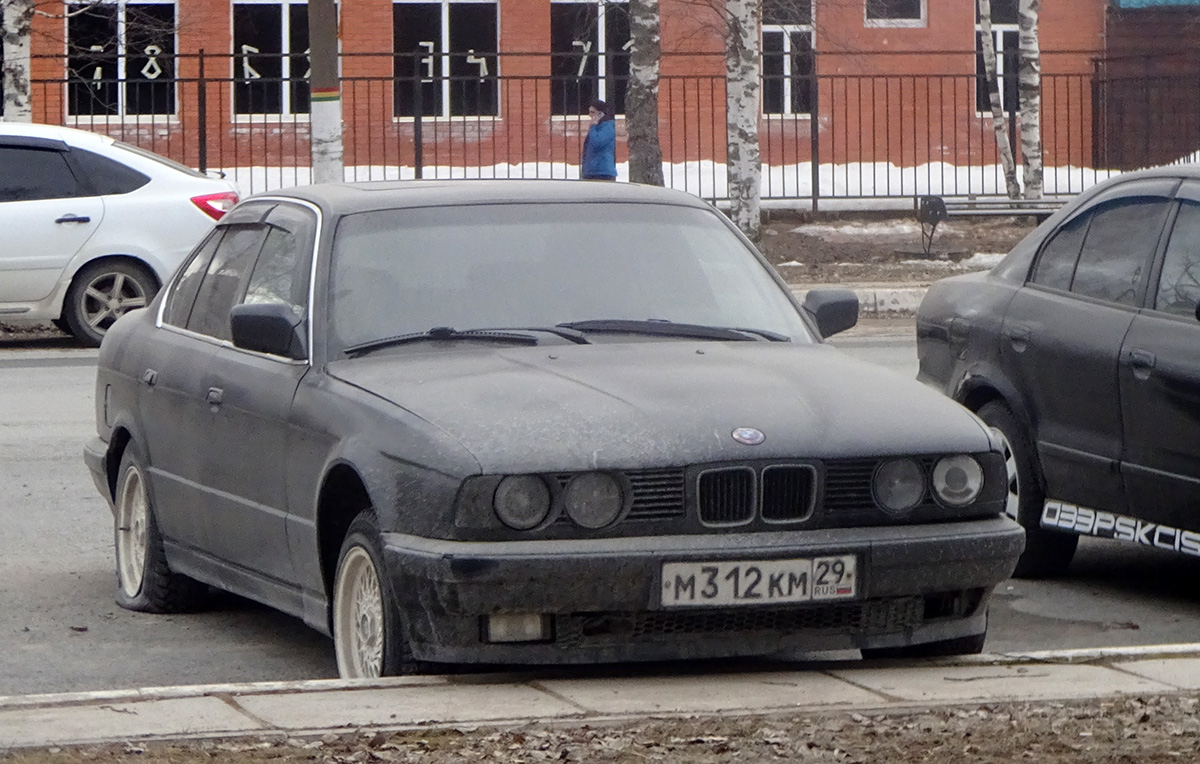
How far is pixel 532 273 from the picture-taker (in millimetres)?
6199

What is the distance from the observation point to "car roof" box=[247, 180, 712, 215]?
6426 millimetres

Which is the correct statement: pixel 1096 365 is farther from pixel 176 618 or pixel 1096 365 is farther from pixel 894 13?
pixel 894 13

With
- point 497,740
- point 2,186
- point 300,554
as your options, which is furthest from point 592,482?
point 2,186

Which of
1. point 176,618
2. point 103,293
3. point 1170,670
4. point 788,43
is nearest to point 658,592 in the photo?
point 1170,670

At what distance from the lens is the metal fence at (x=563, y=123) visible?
29.8 metres

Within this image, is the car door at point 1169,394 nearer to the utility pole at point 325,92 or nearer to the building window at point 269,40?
the utility pole at point 325,92

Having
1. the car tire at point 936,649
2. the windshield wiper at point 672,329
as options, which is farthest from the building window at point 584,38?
the car tire at point 936,649

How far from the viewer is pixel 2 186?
15.6m

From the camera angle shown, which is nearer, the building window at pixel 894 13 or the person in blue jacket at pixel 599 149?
the person in blue jacket at pixel 599 149

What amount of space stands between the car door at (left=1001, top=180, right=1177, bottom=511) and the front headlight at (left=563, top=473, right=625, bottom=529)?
2.60m

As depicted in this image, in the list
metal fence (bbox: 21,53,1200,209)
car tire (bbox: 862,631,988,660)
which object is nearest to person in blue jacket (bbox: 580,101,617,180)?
→ metal fence (bbox: 21,53,1200,209)

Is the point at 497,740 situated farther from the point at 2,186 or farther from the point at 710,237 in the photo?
the point at 2,186

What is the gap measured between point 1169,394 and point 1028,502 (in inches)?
37.2

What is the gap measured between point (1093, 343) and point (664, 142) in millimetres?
25420
